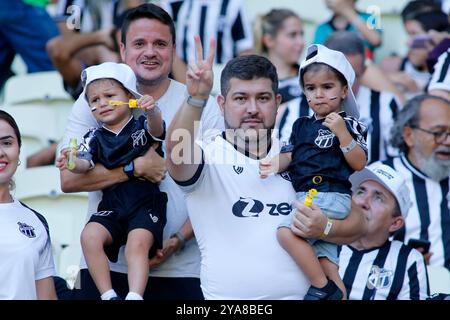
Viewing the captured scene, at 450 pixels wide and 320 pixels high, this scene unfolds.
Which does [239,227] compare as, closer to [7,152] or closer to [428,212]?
[7,152]

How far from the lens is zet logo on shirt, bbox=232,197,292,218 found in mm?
5531

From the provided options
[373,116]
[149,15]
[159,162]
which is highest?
[149,15]

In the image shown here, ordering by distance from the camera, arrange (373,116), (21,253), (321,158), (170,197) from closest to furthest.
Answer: (21,253), (321,158), (170,197), (373,116)

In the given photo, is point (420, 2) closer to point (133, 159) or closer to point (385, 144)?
point (385, 144)

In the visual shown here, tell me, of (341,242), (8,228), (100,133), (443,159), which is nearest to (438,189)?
(443,159)

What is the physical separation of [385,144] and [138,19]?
2.40 meters

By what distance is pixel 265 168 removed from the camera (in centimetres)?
548

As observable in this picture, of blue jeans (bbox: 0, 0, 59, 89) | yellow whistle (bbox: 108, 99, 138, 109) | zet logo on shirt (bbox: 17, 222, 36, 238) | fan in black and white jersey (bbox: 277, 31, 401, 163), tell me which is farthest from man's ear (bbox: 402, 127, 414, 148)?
zet logo on shirt (bbox: 17, 222, 36, 238)

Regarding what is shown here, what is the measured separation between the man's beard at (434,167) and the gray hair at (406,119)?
0.16 meters

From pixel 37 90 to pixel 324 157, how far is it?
145 inches

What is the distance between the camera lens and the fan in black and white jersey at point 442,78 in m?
8.09

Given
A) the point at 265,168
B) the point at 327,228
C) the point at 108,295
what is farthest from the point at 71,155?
the point at 327,228

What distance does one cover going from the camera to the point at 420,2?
9312 mm

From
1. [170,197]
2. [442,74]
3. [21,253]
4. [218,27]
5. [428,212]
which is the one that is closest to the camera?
[21,253]
